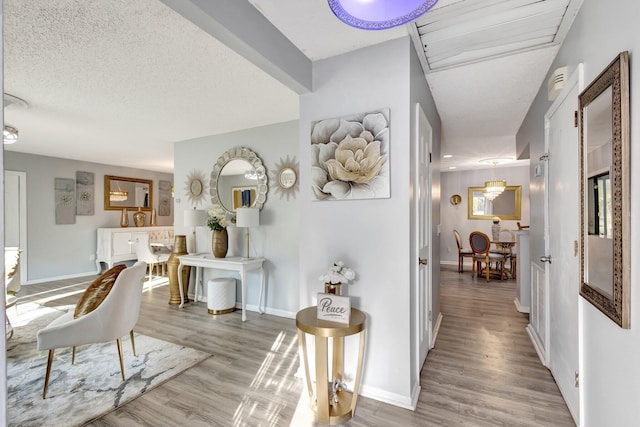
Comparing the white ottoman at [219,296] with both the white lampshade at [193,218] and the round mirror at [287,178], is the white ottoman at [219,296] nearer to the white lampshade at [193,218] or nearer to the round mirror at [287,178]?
the white lampshade at [193,218]

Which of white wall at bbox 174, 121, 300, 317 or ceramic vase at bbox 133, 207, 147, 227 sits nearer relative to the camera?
white wall at bbox 174, 121, 300, 317

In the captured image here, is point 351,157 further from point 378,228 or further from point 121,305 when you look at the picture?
point 121,305

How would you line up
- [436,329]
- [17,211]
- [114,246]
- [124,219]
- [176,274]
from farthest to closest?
[124,219], [114,246], [17,211], [176,274], [436,329]

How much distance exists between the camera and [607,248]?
1.33 metres

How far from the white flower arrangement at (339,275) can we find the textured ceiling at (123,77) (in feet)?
5.56

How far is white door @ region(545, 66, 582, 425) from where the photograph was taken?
Answer: 1820 mm

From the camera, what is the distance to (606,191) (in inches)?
53.0

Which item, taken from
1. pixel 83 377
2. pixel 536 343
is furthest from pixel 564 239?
pixel 83 377

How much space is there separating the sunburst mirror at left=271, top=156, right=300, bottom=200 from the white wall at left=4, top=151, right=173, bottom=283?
15.8ft

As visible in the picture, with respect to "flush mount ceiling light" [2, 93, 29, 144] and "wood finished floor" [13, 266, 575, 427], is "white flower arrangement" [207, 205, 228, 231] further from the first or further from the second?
"flush mount ceiling light" [2, 93, 29, 144]

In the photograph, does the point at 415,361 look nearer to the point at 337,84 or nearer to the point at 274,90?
the point at 337,84

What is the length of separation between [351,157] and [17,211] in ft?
20.9

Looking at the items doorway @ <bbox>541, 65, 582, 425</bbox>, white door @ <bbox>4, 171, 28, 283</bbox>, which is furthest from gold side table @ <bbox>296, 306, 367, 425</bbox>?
white door @ <bbox>4, 171, 28, 283</bbox>

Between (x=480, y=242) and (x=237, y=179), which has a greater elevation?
(x=237, y=179)
